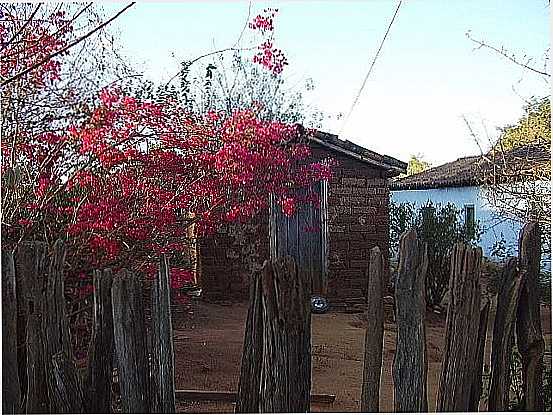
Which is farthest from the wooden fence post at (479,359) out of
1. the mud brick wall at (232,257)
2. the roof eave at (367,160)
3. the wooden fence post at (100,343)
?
the wooden fence post at (100,343)

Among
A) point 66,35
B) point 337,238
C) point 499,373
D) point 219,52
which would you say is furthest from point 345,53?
point 499,373

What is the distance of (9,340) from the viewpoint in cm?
193

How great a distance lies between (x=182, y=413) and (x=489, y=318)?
40.1 inches

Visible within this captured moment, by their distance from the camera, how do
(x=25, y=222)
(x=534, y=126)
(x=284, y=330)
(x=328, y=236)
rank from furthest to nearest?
1. (x=328, y=236)
2. (x=534, y=126)
3. (x=25, y=222)
4. (x=284, y=330)

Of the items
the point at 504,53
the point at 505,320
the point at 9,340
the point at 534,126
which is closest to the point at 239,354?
the point at 9,340

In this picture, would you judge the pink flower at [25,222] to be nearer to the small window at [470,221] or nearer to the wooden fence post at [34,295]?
the wooden fence post at [34,295]

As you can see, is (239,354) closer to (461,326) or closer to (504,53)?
(461,326)

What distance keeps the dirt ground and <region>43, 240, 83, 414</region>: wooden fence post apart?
48cm

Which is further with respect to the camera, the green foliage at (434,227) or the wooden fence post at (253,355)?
the green foliage at (434,227)

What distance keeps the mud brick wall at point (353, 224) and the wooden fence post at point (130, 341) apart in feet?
2.43

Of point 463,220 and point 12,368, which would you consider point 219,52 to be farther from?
Answer: point 12,368

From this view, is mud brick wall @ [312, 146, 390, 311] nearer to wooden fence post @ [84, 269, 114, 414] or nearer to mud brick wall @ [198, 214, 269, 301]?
mud brick wall @ [198, 214, 269, 301]

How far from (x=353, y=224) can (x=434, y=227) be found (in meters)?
0.28

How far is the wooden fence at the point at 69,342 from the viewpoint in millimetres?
1912
